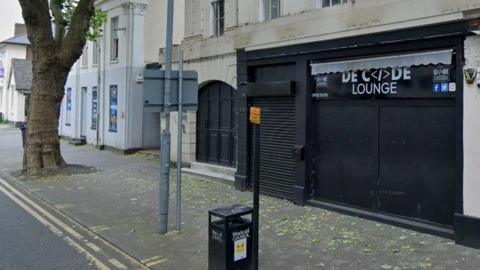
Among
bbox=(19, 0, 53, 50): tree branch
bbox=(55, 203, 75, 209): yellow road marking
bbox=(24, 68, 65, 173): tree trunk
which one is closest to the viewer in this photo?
bbox=(55, 203, 75, 209): yellow road marking

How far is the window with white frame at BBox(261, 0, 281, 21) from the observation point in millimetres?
11631

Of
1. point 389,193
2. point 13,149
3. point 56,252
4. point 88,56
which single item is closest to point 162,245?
point 56,252

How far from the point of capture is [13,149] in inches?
916

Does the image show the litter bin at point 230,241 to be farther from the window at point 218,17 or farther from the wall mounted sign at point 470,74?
the window at point 218,17

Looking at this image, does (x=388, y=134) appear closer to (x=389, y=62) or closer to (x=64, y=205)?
(x=389, y=62)

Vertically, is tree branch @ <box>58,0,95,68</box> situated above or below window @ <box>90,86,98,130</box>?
above

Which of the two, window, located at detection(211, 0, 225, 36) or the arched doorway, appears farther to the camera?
window, located at detection(211, 0, 225, 36)

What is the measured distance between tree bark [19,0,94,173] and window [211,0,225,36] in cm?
380

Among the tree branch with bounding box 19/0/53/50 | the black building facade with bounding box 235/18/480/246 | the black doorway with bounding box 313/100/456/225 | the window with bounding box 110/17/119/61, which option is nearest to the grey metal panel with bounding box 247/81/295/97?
the black building facade with bounding box 235/18/480/246

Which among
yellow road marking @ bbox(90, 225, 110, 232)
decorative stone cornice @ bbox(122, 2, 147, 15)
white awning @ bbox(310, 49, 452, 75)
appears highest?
decorative stone cornice @ bbox(122, 2, 147, 15)

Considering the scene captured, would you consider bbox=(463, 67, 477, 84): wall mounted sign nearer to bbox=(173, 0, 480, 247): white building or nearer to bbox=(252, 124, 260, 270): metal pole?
bbox=(173, 0, 480, 247): white building

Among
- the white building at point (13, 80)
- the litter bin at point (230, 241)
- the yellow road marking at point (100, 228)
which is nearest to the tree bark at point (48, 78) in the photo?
the yellow road marking at point (100, 228)

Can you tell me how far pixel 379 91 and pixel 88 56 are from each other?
66.0 feet

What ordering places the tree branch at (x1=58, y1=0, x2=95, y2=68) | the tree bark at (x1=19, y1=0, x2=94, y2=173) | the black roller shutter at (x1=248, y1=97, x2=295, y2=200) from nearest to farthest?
1. the black roller shutter at (x1=248, y1=97, x2=295, y2=200)
2. the tree bark at (x1=19, y1=0, x2=94, y2=173)
3. the tree branch at (x1=58, y1=0, x2=95, y2=68)
